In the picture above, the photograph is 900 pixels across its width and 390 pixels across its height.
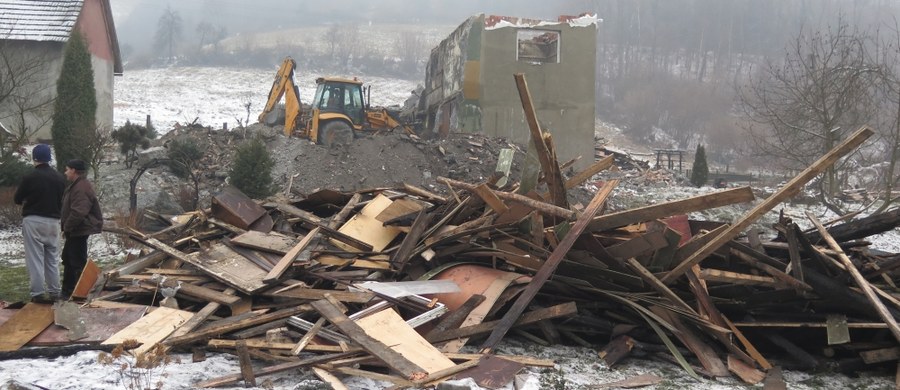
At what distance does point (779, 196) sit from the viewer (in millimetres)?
5227

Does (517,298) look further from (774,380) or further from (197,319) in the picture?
(197,319)

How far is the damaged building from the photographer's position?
24688 millimetres

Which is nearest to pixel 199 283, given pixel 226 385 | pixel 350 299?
pixel 350 299

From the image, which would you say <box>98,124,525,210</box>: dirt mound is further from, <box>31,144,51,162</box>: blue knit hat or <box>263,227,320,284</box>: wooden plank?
<box>263,227,320,284</box>: wooden plank

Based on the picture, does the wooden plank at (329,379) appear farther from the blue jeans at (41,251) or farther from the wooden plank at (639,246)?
the blue jeans at (41,251)

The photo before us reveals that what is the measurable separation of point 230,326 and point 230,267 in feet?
3.78

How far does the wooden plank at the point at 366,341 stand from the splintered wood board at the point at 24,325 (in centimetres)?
208

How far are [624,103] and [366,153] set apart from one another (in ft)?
158

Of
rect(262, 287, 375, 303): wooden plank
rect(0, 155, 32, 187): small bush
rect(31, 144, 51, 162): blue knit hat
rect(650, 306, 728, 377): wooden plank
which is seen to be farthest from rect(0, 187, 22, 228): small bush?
rect(650, 306, 728, 377): wooden plank

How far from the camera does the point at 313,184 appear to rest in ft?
56.7

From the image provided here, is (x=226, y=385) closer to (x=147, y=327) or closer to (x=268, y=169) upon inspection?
(x=147, y=327)

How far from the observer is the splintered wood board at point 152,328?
4.84 meters

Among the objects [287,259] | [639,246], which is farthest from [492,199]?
[287,259]

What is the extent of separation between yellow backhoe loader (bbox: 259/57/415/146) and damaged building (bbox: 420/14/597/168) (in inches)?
124
